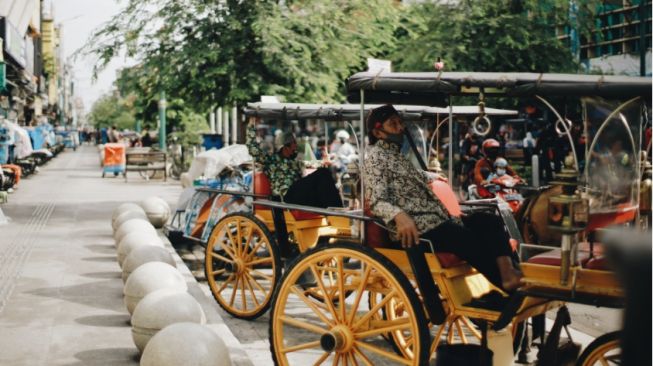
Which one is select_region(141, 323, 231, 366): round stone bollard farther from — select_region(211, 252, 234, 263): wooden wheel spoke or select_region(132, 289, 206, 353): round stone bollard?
select_region(211, 252, 234, 263): wooden wheel spoke

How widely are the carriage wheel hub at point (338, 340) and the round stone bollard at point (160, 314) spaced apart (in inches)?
52.7

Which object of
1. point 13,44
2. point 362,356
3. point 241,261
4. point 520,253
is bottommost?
point 362,356

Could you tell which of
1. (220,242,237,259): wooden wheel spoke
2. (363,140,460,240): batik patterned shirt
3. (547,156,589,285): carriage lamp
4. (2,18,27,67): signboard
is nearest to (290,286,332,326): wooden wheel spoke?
(363,140,460,240): batik patterned shirt

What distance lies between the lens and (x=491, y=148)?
12.2 m

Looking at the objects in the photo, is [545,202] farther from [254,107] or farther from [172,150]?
[172,150]

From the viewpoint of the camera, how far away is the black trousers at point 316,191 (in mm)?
8766

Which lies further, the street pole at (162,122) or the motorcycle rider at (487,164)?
the street pole at (162,122)

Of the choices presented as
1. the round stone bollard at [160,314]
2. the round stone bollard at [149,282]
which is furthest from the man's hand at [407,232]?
the round stone bollard at [149,282]

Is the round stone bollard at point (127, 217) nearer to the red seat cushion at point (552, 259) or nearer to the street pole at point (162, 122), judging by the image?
the red seat cushion at point (552, 259)

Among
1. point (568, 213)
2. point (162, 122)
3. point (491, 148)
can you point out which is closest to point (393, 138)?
point (568, 213)

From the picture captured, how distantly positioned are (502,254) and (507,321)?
0.53 metres

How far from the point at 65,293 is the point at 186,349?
14.7ft

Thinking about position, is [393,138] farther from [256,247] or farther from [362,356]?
[256,247]

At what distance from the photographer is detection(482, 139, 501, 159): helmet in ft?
39.8
